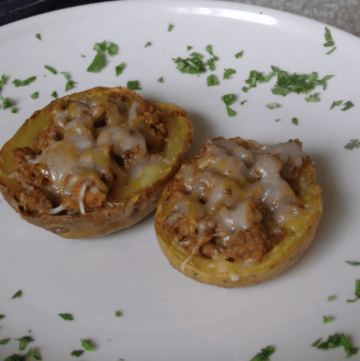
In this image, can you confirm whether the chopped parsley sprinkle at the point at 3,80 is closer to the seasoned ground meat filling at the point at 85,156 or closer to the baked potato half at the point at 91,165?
the baked potato half at the point at 91,165

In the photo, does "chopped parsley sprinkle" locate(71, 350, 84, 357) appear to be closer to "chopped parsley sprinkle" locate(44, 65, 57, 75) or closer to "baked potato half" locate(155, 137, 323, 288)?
"baked potato half" locate(155, 137, 323, 288)

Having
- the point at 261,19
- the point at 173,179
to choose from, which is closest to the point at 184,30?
the point at 261,19

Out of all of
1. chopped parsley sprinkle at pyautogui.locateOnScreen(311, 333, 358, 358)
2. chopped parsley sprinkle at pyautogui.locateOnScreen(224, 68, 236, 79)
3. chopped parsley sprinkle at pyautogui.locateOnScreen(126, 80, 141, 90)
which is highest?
chopped parsley sprinkle at pyautogui.locateOnScreen(126, 80, 141, 90)

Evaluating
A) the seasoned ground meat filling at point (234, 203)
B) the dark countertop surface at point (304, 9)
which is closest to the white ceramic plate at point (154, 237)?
the seasoned ground meat filling at point (234, 203)

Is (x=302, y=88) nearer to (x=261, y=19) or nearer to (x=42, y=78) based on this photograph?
(x=261, y=19)

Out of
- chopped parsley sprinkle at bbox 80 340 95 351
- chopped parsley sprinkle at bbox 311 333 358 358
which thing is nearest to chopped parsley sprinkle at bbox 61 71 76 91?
chopped parsley sprinkle at bbox 80 340 95 351

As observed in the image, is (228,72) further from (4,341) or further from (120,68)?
(4,341)
